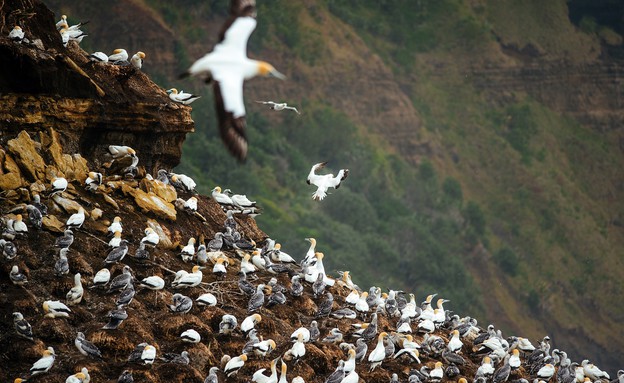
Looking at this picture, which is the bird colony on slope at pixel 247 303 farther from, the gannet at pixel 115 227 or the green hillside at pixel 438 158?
the green hillside at pixel 438 158

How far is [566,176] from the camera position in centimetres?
9975

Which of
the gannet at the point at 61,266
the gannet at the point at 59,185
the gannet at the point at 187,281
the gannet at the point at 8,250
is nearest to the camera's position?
the gannet at the point at 8,250

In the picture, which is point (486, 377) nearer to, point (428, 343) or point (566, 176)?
point (428, 343)

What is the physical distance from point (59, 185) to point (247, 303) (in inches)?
182

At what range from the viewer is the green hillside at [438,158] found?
82375 millimetres

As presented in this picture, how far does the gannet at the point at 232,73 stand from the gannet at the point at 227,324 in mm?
6093

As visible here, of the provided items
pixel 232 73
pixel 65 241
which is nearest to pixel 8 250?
pixel 65 241

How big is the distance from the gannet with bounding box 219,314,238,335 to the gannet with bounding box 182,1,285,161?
20.0 feet

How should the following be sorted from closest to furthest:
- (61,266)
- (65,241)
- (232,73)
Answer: (232,73), (61,266), (65,241)

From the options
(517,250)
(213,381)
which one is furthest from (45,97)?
(517,250)

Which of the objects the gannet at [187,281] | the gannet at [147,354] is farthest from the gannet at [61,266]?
the gannet at [147,354]

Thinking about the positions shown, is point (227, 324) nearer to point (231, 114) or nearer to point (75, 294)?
point (75, 294)

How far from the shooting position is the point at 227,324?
21.8m

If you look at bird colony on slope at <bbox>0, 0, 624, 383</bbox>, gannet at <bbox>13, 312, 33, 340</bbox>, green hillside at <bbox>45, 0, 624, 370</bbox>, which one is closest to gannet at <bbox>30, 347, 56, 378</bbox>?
bird colony on slope at <bbox>0, 0, 624, 383</bbox>
